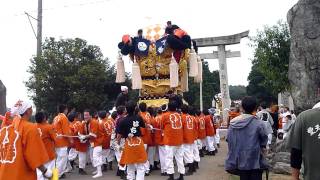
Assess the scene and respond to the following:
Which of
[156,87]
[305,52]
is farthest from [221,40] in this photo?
[305,52]

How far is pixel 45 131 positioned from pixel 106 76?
19.1 m

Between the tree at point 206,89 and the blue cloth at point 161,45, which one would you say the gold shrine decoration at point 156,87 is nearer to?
the blue cloth at point 161,45

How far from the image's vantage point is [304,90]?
10.4 meters

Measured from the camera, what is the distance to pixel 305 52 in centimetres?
1034

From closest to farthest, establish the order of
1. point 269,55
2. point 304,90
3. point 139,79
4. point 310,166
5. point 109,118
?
point 310,166 → point 304,90 → point 109,118 → point 139,79 → point 269,55

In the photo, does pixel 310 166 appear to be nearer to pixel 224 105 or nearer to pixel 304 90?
pixel 304 90

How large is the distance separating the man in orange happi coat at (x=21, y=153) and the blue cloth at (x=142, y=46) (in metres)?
9.65

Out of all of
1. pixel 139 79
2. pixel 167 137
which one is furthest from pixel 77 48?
pixel 167 137

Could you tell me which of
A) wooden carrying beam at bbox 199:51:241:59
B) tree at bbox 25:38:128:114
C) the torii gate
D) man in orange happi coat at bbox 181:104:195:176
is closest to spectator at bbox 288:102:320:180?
man in orange happi coat at bbox 181:104:195:176

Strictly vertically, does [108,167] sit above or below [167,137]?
below

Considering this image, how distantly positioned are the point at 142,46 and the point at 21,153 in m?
9.92

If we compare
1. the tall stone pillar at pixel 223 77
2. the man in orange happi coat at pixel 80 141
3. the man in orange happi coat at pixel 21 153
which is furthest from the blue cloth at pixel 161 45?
the tall stone pillar at pixel 223 77

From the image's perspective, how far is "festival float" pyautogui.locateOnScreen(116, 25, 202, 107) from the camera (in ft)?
49.4

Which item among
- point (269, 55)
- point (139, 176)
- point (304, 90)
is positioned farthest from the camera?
point (269, 55)
